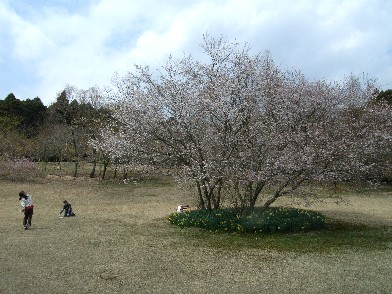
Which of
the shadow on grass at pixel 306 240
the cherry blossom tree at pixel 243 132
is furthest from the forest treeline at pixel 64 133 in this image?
the shadow on grass at pixel 306 240

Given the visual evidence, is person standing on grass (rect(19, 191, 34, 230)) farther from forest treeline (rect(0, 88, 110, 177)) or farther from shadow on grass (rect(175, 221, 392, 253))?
forest treeline (rect(0, 88, 110, 177))

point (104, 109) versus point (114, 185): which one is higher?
point (104, 109)

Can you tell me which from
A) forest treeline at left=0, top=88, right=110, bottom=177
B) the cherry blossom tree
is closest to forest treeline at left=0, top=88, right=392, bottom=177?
forest treeline at left=0, top=88, right=110, bottom=177

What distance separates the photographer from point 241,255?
10562 mm

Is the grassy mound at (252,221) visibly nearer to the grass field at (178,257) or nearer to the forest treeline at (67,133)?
the grass field at (178,257)

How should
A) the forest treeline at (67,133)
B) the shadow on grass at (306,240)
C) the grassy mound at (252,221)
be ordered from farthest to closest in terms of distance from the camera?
the forest treeline at (67,133) → the grassy mound at (252,221) → the shadow on grass at (306,240)

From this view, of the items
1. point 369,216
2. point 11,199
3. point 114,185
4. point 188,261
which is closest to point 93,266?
point 188,261

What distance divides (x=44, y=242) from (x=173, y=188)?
17.9 meters

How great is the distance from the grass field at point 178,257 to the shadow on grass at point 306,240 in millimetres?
28

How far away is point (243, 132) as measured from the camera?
14453mm

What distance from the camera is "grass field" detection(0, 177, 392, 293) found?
809 cm

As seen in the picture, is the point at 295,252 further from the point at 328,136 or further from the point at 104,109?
the point at 104,109

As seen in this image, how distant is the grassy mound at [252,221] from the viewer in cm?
1355

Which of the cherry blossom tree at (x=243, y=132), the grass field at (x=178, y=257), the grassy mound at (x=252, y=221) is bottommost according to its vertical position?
the grass field at (x=178, y=257)
